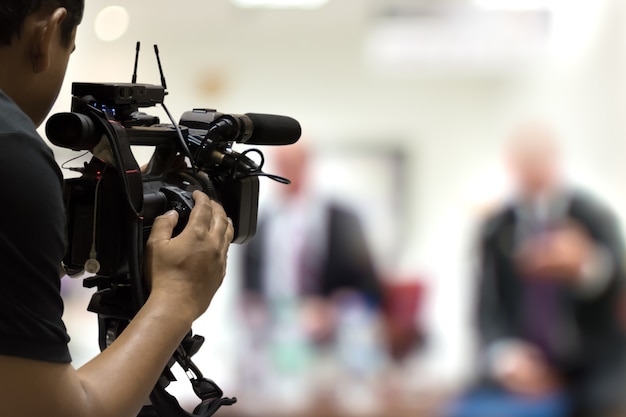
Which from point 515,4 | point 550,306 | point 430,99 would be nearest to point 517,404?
point 550,306

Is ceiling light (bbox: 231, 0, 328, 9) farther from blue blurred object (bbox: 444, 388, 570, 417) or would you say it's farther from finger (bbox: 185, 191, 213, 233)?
finger (bbox: 185, 191, 213, 233)

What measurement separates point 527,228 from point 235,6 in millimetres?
1511

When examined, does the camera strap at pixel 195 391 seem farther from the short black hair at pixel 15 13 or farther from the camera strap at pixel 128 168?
the short black hair at pixel 15 13

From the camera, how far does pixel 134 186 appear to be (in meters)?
1.11

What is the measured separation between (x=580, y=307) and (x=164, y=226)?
3.01 metres

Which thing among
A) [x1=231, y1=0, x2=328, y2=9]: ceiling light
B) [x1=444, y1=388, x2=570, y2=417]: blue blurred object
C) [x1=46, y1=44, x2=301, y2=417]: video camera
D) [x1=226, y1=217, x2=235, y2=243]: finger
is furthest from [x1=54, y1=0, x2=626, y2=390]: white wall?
[x1=226, y1=217, x2=235, y2=243]: finger

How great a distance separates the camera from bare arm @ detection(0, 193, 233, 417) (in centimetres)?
96

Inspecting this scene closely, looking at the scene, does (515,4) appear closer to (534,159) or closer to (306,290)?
(534,159)

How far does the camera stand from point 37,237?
966 mm

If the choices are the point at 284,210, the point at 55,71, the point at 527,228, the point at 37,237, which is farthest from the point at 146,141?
the point at 527,228

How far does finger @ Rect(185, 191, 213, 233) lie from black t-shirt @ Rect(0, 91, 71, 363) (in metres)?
0.19

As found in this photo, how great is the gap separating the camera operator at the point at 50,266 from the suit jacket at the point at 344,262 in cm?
268

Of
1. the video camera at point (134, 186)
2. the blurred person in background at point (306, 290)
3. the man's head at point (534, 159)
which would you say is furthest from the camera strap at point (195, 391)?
the man's head at point (534, 159)

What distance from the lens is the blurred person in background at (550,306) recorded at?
384 centimetres
